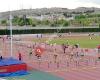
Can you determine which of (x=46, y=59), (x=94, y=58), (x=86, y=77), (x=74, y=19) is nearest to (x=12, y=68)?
(x=86, y=77)

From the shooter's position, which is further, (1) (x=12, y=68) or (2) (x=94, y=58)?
(2) (x=94, y=58)

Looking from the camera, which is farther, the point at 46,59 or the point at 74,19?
the point at 74,19

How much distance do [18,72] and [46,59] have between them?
666 cm

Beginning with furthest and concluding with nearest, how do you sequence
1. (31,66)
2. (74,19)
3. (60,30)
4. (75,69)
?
(74,19)
(60,30)
(31,66)
(75,69)

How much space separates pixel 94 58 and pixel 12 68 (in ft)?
28.4

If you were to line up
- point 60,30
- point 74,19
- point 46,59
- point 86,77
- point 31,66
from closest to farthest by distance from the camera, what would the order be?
point 86,77 < point 31,66 < point 46,59 < point 60,30 < point 74,19

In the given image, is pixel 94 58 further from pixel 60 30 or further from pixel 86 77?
pixel 60 30

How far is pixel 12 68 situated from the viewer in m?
18.7

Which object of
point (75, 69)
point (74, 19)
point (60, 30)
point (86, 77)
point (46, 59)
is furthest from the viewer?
point (74, 19)

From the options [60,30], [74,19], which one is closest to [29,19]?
[74,19]

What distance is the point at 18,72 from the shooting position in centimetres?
1884

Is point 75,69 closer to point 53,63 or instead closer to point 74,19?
point 53,63

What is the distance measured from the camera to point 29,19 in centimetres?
10700

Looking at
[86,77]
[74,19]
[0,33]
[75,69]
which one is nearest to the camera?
[86,77]
